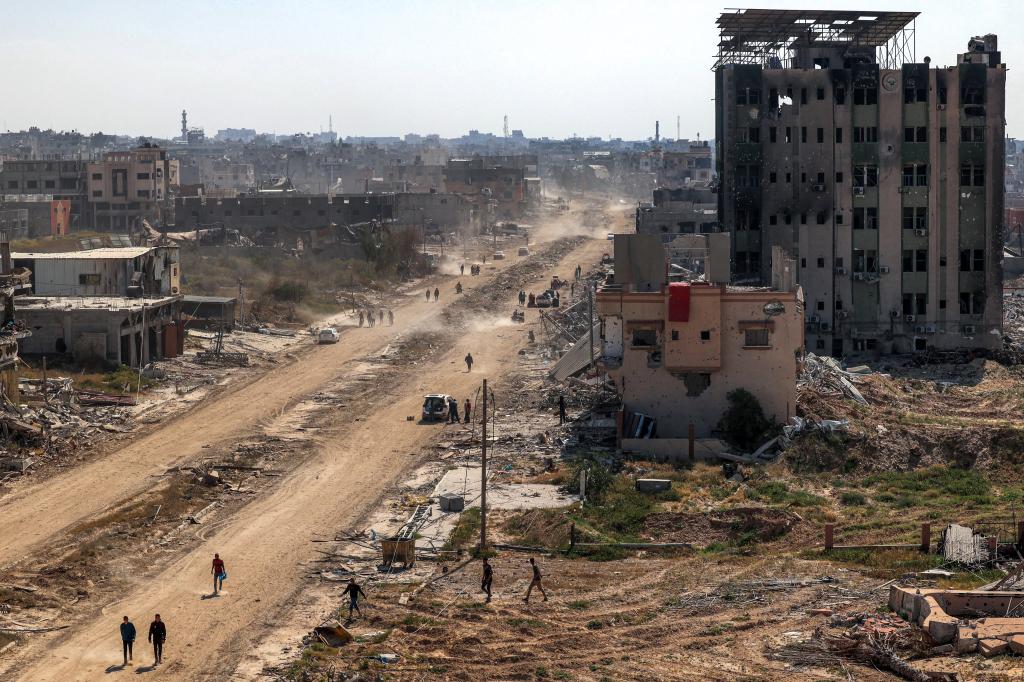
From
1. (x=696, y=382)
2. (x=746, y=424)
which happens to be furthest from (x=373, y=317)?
(x=746, y=424)

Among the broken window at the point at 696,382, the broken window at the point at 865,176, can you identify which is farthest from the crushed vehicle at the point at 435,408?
the broken window at the point at 865,176

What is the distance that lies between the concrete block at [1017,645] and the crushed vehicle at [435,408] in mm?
28419

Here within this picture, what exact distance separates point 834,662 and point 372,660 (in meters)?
8.25

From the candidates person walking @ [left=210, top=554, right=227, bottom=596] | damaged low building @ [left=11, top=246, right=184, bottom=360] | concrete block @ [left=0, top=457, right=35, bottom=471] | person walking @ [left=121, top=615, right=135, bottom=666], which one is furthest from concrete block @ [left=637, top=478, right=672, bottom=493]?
damaged low building @ [left=11, top=246, right=184, bottom=360]

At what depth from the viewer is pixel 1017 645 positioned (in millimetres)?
25016

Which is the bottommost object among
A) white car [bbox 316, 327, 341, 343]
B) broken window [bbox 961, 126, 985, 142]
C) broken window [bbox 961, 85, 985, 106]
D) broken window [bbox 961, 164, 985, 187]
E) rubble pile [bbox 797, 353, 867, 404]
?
rubble pile [bbox 797, 353, 867, 404]

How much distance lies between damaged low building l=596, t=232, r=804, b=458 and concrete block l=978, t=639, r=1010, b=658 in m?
19.1

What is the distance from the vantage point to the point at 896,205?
67812 millimetres

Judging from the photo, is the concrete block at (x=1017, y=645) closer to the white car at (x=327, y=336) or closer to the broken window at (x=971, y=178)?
the broken window at (x=971, y=178)

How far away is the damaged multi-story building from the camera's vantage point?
66938mm

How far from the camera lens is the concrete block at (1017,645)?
25.0 meters

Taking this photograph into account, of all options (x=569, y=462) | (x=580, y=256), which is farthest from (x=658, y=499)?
(x=580, y=256)

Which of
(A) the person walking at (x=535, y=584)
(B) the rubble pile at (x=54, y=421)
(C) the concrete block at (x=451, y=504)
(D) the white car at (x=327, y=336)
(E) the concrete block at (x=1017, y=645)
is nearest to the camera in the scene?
(E) the concrete block at (x=1017, y=645)

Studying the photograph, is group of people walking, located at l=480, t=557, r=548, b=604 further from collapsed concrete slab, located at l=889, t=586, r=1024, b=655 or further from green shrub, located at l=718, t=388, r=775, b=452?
green shrub, located at l=718, t=388, r=775, b=452
